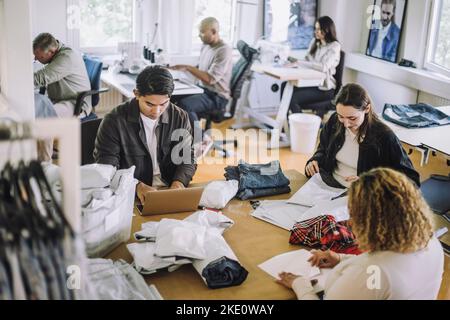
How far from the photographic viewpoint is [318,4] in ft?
20.4

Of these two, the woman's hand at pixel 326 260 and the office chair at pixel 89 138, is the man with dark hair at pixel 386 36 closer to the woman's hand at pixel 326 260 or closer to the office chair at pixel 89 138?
the office chair at pixel 89 138

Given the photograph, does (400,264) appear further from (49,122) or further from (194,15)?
(194,15)

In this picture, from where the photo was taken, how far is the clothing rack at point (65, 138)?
1242 mm

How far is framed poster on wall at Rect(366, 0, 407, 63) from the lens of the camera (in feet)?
18.4

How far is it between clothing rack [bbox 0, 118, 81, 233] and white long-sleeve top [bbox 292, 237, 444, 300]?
0.85 meters

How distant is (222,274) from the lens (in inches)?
76.6

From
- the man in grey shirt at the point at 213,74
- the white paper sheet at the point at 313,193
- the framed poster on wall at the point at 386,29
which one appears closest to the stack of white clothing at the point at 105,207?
the white paper sheet at the point at 313,193

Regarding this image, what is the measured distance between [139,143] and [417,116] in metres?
1.98

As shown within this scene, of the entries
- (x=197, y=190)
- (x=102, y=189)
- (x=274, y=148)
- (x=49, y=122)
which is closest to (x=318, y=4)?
(x=274, y=148)

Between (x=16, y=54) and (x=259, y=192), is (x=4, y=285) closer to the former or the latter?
(x=16, y=54)

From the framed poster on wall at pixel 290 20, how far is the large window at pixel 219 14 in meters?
0.35
